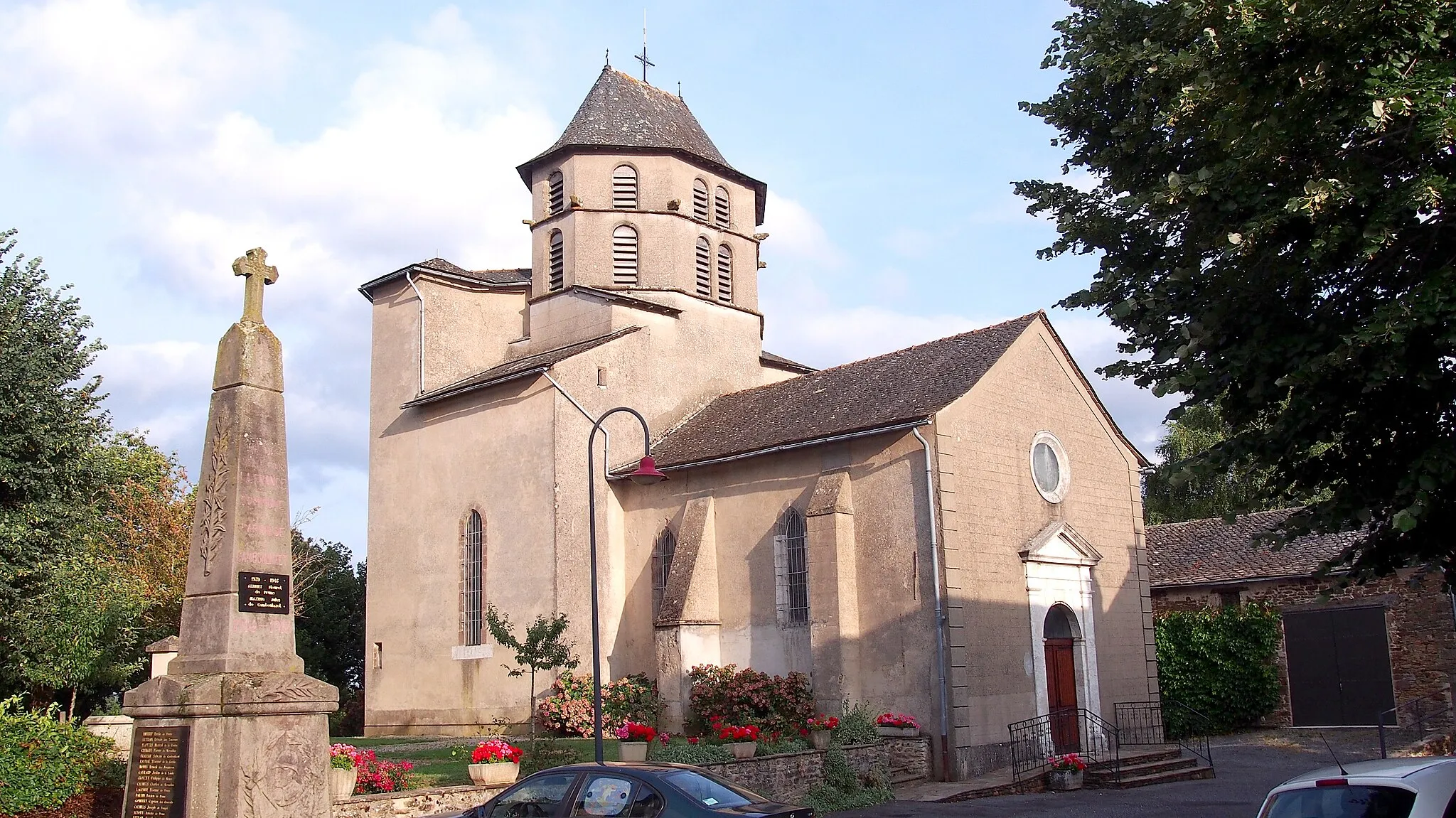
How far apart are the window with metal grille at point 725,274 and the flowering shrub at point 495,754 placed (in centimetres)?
1490

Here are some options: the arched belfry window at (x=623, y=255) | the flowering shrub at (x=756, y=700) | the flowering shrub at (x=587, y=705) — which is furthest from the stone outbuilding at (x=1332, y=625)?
the arched belfry window at (x=623, y=255)

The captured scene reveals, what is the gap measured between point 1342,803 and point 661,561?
56.4 feet

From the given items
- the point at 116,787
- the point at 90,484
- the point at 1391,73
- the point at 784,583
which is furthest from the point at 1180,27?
the point at 90,484

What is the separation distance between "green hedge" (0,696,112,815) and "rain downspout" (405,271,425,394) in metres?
13.0

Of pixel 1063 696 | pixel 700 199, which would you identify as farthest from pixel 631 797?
pixel 700 199

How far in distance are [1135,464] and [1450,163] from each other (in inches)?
646

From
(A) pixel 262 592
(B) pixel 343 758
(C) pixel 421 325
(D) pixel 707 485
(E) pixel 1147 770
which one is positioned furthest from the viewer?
(C) pixel 421 325

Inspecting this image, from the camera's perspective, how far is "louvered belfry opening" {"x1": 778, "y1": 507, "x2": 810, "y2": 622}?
2139 cm

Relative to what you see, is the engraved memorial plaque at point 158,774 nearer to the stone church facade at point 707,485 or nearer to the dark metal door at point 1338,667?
the stone church facade at point 707,485

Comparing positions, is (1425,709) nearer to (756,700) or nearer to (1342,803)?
(756,700)

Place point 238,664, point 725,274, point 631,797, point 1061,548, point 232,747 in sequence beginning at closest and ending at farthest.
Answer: point 631,797, point 232,747, point 238,664, point 1061,548, point 725,274

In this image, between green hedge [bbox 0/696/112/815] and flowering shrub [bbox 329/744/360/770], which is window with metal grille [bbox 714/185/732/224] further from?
green hedge [bbox 0/696/112/815]

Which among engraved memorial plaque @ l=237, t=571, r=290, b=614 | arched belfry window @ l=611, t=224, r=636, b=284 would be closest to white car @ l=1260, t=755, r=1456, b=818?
engraved memorial plaque @ l=237, t=571, r=290, b=614

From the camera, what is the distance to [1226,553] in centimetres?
2952
